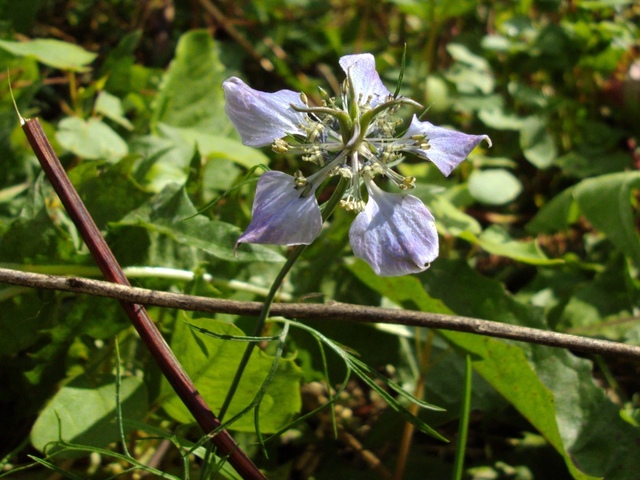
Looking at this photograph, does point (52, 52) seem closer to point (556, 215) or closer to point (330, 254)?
point (330, 254)

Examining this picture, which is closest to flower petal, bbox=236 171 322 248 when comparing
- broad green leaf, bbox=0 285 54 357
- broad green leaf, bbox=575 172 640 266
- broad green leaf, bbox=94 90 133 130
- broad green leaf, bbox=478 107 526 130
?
broad green leaf, bbox=0 285 54 357

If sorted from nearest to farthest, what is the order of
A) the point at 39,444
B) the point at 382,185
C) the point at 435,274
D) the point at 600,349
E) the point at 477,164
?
A: the point at 600,349 → the point at 39,444 → the point at 435,274 → the point at 382,185 → the point at 477,164

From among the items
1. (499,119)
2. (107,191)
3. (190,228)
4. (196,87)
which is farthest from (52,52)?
(499,119)

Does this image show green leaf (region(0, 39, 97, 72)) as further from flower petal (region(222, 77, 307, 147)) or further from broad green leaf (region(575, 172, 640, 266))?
broad green leaf (region(575, 172, 640, 266))

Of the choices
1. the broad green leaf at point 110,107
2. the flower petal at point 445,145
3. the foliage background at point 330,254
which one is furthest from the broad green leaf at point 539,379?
the broad green leaf at point 110,107

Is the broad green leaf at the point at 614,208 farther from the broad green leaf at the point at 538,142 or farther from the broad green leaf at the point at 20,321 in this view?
the broad green leaf at the point at 20,321

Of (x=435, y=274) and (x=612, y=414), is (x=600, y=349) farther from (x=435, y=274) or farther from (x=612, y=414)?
(x=435, y=274)

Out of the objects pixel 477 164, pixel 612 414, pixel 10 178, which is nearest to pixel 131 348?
pixel 10 178
